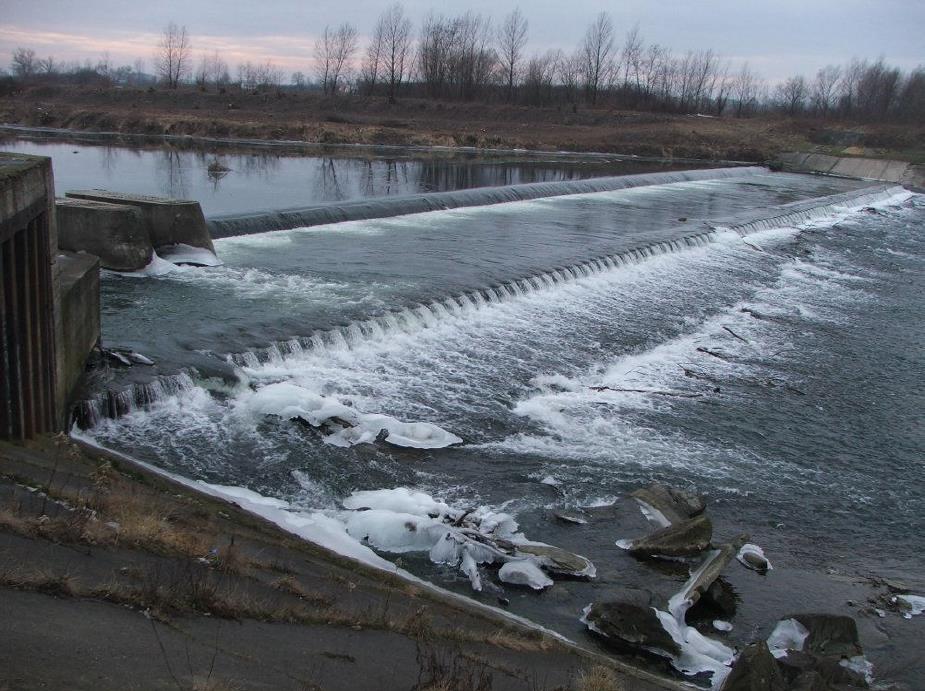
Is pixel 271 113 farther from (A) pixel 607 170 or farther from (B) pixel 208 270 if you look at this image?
(B) pixel 208 270

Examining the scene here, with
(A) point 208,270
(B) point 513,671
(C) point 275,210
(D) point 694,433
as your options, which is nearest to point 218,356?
(A) point 208,270

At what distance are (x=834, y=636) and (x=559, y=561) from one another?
2.33 metres

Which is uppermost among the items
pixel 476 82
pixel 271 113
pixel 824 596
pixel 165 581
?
pixel 476 82

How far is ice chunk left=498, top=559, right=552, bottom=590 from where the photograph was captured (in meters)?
7.23

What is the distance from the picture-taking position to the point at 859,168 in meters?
57.3

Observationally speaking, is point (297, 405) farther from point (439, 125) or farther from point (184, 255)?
point (439, 125)

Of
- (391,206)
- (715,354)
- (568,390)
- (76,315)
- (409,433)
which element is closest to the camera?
(76,315)

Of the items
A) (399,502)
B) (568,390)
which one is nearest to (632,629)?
(399,502)

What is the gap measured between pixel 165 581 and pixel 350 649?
1.18m

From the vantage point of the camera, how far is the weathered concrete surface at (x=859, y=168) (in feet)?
179

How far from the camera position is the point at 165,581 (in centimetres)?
491

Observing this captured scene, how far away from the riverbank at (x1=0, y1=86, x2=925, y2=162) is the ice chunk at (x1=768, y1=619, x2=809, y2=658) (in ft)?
171

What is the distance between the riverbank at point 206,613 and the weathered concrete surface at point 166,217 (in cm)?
989

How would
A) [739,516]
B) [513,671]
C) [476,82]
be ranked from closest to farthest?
[513,671] → [739,516] → [476,82]
